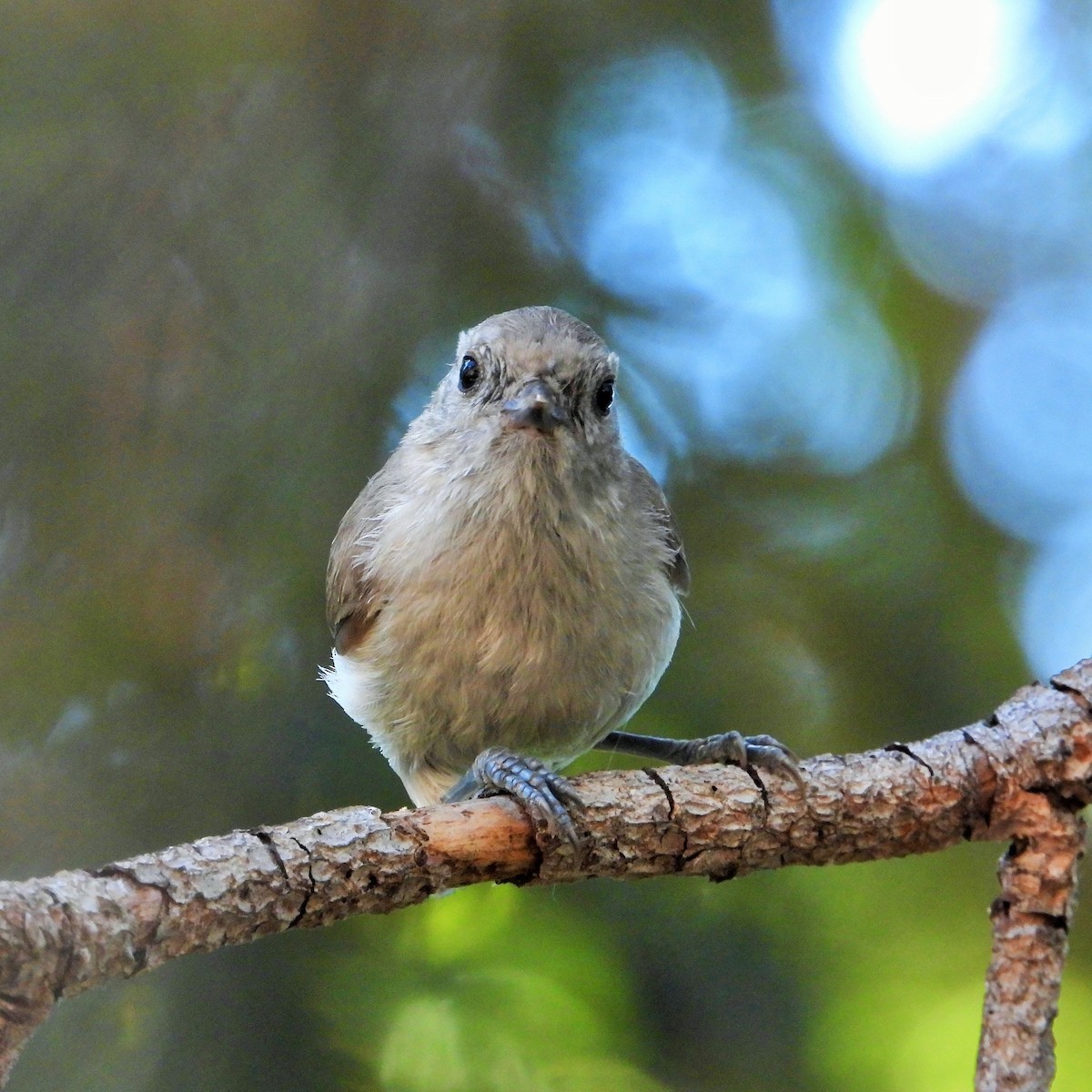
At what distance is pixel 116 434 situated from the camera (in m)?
2.45

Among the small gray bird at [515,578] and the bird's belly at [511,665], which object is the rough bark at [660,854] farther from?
the bird's belly at [511,665]

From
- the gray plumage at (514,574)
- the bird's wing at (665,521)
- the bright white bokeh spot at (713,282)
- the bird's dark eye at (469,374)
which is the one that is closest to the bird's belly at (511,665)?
the gray plumage at (514,574)

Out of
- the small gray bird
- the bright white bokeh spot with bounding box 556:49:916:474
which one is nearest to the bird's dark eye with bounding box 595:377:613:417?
the small gray bird

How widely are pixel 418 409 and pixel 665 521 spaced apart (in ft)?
2.24

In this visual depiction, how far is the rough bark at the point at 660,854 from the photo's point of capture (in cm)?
121

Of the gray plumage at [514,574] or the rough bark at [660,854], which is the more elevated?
the gray plumage at [514,574]

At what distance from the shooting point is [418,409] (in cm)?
274

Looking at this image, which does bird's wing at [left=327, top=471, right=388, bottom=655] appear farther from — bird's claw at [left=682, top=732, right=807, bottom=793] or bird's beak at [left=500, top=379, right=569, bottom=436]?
bird's claw at [left=682, top=732, right=807, bottom=793]

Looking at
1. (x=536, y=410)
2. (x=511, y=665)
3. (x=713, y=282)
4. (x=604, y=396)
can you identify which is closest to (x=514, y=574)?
(x=511, y=665)

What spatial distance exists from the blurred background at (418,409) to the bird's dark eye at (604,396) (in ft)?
1.86

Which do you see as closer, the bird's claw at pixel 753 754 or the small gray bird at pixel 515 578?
the bird's claw at pixel 753 754

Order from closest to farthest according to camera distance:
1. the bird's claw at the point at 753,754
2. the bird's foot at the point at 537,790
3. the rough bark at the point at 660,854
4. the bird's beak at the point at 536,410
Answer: the rough bark at the point at 660,854 < the bird's foot at the point at 537,790 < the bird's claw at the point at 753,754 < the bird's beak at the point at 536,410

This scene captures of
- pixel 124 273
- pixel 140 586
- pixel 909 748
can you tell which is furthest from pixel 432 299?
pixel 909 748

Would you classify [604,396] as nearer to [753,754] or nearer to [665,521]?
[665,521]
